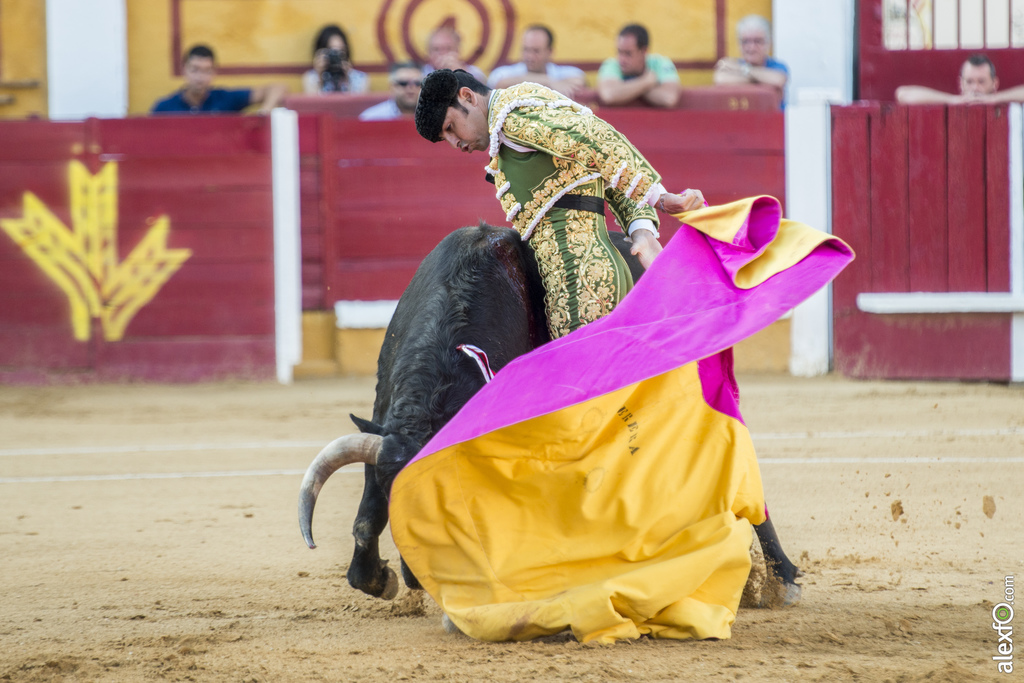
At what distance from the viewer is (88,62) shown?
6949 millimetres

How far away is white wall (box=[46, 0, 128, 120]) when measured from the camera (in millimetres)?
6930

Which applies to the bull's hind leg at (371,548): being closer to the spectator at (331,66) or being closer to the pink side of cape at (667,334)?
the pink side of cape at (667,334)

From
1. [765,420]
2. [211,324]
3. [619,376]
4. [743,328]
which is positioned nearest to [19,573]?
[619,376]

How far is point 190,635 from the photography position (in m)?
2.08

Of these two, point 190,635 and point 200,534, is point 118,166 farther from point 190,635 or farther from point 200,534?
point 190,635

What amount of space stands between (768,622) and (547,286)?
817 millimetres

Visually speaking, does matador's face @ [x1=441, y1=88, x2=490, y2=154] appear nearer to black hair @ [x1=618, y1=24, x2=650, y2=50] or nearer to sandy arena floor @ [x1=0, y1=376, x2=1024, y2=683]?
sandy arena floor @ [x1=0, y1=376, x2=1024, y2=683]

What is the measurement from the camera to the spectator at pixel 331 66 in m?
6.57

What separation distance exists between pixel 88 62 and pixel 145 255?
5.05 ft

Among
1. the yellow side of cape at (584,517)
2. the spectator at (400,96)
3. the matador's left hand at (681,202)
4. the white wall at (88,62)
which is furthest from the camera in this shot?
the white wall at (88,62)

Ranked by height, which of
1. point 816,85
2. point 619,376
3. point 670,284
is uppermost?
point 816,85

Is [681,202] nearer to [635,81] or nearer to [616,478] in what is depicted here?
[616,478]

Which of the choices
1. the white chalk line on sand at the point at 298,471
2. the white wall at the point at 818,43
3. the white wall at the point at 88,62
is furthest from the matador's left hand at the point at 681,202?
the white wall at the point at 88,62

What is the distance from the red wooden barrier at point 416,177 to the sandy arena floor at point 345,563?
60.5 inches
